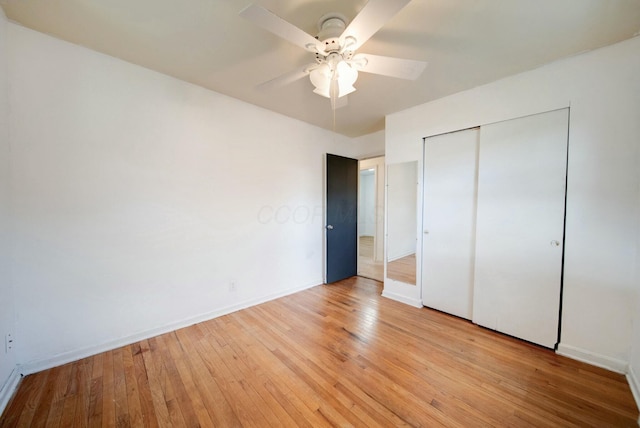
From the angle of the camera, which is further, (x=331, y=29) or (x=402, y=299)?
(x=402, y=299)

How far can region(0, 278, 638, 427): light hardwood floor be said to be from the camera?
4.40 feet

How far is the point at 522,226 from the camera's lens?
2064 millimetres

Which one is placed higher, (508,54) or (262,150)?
(508,54)

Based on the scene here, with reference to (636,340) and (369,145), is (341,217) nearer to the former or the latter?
(369,145)

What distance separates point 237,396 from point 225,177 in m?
2.02

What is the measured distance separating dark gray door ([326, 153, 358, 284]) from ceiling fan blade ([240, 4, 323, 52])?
2.21 meters

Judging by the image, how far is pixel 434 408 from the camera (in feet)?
4.59

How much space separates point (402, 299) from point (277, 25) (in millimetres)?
2993

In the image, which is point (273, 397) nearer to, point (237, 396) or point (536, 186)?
point (237, 396)

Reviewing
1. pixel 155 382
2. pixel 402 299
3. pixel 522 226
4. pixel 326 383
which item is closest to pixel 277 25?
pixel 326 383

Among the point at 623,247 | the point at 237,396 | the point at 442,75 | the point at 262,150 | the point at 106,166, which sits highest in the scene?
the point at 442,75

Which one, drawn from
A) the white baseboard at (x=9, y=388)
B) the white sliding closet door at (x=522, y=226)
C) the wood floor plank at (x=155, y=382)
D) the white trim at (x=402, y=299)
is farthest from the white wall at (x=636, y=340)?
the white baseboard at (x=9, y=388)

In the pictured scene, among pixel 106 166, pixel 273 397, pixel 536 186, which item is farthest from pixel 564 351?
A: pixel 106 166

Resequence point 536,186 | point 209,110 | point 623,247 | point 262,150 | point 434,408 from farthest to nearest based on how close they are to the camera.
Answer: point 262,150 → point 209,110 → point 536,186 → point 623,247 → point 434,408
